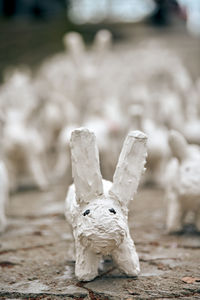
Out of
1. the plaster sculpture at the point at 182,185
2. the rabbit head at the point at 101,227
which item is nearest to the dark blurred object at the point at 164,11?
the plaster sculpture at the point at 182,185

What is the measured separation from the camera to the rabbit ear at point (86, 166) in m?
2.22

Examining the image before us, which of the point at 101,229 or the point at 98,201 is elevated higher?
the point at 98,201

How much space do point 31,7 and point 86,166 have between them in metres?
11.9

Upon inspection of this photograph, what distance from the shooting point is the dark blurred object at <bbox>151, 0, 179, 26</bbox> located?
11.4m

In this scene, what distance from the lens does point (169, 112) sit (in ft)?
20.2

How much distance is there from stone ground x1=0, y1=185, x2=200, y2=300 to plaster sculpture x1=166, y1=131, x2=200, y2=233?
138 millimetres

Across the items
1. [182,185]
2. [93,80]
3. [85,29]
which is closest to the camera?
[182,185]

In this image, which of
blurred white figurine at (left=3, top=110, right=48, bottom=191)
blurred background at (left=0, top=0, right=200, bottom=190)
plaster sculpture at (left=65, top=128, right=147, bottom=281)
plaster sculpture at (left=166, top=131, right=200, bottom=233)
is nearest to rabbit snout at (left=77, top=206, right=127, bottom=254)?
plaster sculpture at (left=65, top=128, right=147, bottom=281)

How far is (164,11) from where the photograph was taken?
11602mm

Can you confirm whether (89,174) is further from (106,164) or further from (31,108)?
(31,108)

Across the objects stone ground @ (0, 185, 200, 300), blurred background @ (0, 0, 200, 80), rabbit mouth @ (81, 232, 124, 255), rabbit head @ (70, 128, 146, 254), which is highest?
blurred background @ (0, 0, 200, 80)

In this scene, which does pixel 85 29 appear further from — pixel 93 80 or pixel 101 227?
pixel 101 227

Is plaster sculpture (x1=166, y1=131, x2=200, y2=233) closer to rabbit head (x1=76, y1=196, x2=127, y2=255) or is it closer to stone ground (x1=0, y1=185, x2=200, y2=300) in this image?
stone ground (x1=0, y1=185, x2=200, y2=300)

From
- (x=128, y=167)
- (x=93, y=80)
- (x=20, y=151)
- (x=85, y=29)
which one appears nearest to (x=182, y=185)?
(x=128, y=167)
